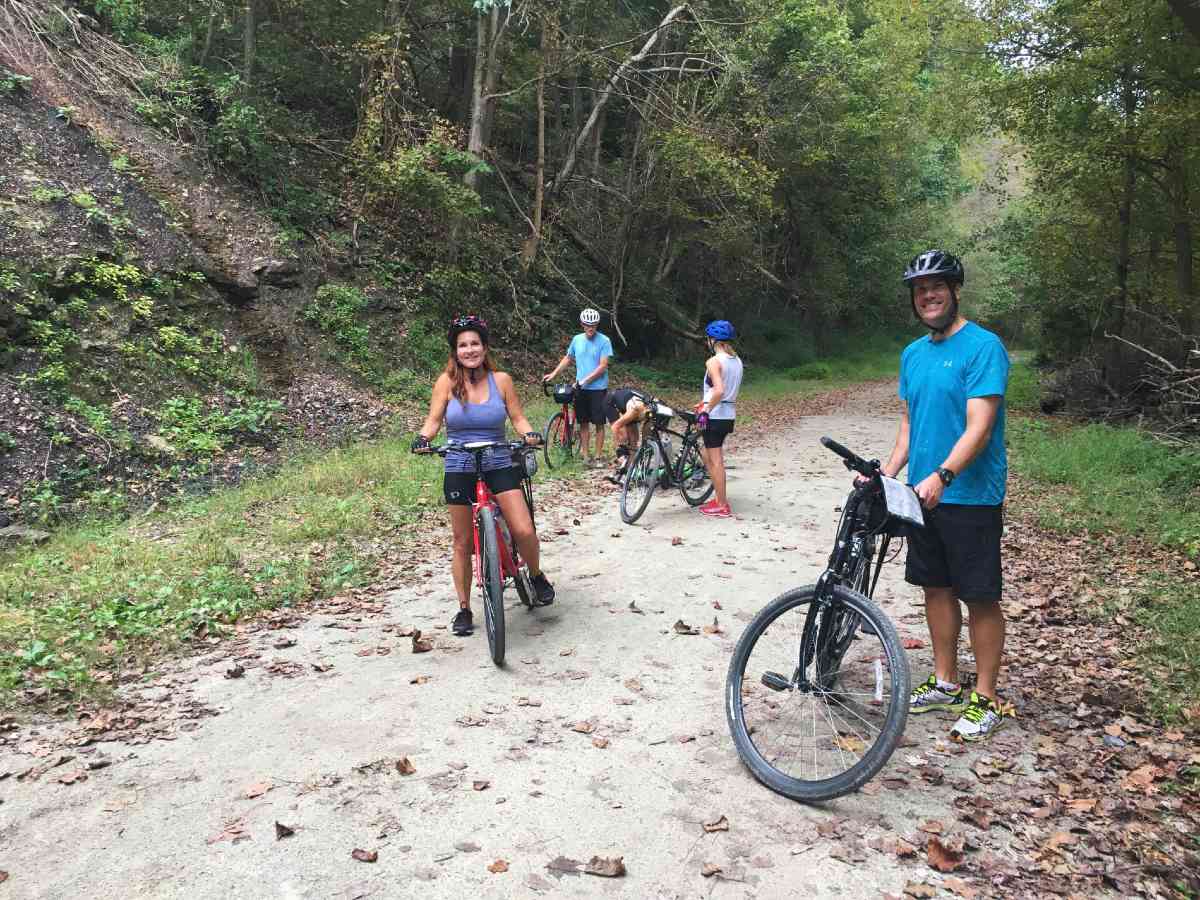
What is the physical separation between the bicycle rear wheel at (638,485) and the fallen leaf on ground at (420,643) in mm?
3481

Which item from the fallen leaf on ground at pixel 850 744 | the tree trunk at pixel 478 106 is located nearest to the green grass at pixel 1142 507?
the fallen leaf on ground at pixel 850 744

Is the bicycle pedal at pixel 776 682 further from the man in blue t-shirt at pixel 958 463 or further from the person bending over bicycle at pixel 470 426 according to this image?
the person bending over bicycle at pixel 470 426

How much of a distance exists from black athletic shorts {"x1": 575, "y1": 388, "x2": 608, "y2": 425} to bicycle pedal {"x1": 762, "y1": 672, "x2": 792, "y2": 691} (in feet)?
24.0

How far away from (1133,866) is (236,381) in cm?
1171

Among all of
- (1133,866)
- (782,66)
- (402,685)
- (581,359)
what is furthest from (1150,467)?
(782,66)

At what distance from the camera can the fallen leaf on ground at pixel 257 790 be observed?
3672 millimetres

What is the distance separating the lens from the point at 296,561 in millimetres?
7148

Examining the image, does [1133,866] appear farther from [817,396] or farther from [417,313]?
[817,396]

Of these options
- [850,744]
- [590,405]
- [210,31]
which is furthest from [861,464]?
[210,31]

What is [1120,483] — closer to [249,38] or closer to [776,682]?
[776,682]

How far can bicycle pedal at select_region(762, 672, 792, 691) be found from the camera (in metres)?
3.90

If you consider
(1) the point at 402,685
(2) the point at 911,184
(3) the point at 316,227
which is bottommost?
(1) the point at 402,685

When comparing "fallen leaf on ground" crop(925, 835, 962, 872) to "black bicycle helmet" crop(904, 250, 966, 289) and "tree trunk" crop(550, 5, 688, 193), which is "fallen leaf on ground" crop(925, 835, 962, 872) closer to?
"black bicycle helmet" crop(904, 250, 966, 289)

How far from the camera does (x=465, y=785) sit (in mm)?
3711
